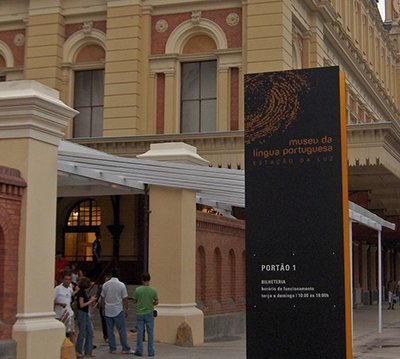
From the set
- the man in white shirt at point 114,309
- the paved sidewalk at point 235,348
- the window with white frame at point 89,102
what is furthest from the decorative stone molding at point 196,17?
the man in white shirt at point 114,309

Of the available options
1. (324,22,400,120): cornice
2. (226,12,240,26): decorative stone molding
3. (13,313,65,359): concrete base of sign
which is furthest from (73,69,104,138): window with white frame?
(13,313,65,359): concrete base of sign

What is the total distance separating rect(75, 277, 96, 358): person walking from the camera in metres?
14.1

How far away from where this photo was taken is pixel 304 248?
23.0 ft

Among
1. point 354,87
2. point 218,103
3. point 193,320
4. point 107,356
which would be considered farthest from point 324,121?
point 354,87

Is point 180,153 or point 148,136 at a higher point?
point 148,136

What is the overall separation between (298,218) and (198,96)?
2163cm

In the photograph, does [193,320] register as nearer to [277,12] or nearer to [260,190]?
[260,190]

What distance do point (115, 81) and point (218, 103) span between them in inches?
144

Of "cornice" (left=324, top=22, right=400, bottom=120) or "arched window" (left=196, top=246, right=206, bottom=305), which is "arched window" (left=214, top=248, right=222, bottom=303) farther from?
"cornice" (left=324, top=22, right=400, bottom=120)

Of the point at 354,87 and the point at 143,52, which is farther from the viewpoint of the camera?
the point at 354,87

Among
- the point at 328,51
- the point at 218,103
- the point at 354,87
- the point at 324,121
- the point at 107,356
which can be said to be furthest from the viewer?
the point at 354,87

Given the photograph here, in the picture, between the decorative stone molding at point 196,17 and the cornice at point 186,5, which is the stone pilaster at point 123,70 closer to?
the cornice at point 186,5

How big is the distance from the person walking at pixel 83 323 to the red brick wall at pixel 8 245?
7.74 feet

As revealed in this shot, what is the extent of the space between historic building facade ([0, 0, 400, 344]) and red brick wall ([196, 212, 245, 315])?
32.0 inches
